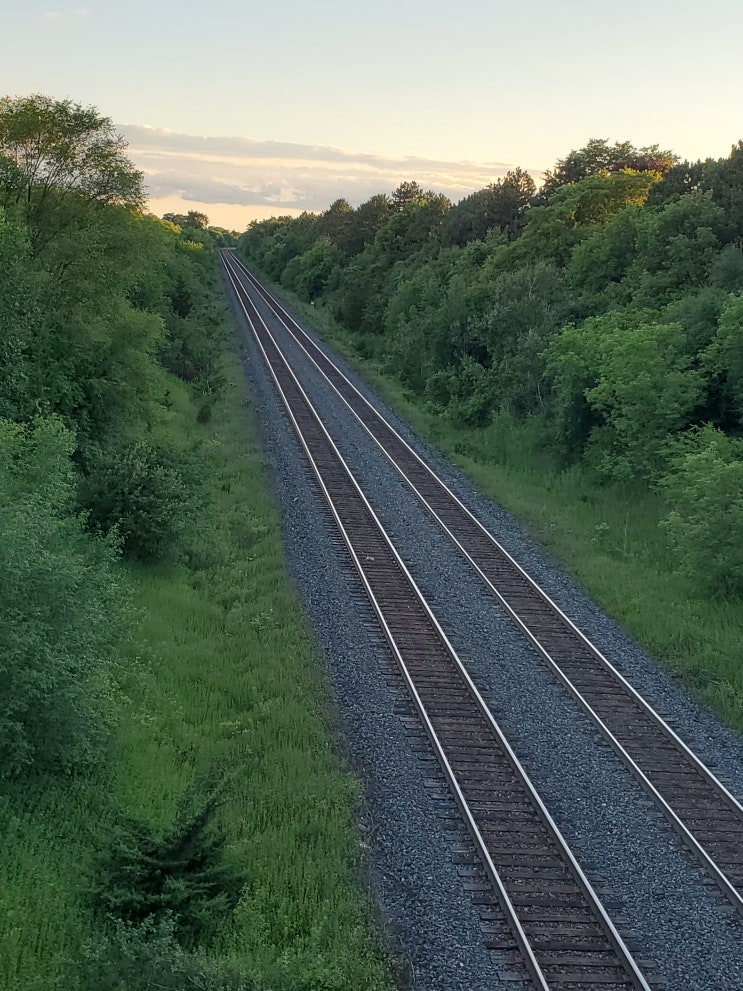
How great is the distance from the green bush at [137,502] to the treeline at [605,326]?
10.9m

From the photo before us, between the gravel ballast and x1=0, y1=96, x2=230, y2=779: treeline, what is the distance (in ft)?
12.0

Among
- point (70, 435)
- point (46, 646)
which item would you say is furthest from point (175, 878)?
point (70, 435)

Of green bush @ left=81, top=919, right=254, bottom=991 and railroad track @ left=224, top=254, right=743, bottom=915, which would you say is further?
railroad track @ left=224, top=254, right=743, bottom=915

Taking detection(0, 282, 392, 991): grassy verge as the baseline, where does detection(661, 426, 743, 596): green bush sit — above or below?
above

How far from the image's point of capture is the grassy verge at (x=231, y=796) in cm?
777

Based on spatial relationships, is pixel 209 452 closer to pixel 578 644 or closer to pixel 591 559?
pixel 591 559

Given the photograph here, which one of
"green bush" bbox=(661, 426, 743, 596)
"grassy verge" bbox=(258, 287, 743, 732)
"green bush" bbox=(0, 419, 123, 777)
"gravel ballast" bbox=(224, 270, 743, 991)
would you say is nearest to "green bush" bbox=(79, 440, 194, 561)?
"gravel ballast" bbox=(224, 270, 743, 991)

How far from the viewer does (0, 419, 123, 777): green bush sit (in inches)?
363

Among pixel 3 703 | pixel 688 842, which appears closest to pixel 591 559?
pixel 688 842

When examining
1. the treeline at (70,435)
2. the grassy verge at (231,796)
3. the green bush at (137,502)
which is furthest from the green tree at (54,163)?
the grassy verge at (231,796)

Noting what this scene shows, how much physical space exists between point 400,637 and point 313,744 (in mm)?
3941

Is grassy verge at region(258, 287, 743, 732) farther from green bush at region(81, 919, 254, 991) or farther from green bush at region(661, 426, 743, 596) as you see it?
green bush at region(81, 919, 254, 991)

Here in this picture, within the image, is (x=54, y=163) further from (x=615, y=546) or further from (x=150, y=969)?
(x=150, y=969)

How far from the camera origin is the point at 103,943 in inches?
281
